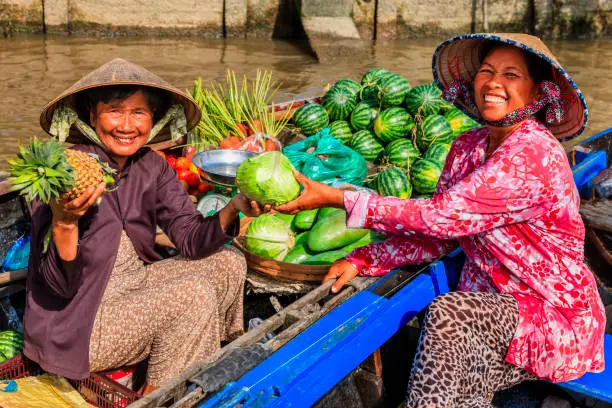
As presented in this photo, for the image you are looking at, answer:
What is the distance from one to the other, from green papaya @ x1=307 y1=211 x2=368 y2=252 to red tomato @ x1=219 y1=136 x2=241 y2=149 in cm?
146

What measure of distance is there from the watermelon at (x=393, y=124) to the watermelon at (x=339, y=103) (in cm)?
44

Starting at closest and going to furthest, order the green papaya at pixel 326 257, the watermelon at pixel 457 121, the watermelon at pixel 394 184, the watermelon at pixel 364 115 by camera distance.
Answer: the green papaya at pixel 326 257
the watermelon at pixel 394 184
the watermelon at pixel 457 121
the watermelon at pixel 364 115

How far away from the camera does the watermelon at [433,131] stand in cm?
453

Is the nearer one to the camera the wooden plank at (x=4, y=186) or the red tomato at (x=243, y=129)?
the wooden plank at (x=4, y=186)

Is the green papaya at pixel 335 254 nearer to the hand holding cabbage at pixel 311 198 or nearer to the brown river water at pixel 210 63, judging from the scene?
the hand holding cabbage at pixel 311 198

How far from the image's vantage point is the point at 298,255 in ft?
10.8

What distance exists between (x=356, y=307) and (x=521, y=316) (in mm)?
611

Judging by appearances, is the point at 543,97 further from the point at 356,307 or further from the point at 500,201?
the point at 356,307

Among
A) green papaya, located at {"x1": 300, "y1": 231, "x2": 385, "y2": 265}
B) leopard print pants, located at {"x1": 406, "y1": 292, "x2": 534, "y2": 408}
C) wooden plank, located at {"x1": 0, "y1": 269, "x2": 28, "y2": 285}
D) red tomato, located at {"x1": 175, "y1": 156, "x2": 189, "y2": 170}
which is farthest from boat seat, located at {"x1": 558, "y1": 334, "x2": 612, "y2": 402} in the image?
red tomato, located at {"x1": 175, "y1": 156, "x2": 189, "y2": 170}

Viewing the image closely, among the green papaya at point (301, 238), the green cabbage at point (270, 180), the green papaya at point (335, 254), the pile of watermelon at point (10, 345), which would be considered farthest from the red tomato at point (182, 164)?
the green cabbage at point (270, 180)

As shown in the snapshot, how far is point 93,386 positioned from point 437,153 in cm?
293

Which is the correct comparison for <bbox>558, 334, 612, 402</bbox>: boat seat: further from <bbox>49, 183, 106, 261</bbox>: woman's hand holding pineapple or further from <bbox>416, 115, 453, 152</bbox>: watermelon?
<bbox>416, 115, 453, 152</bbox>: watermelon

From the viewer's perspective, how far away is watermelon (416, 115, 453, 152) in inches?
178

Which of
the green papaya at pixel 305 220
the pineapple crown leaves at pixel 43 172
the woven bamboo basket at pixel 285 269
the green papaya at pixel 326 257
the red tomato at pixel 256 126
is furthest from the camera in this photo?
the red tomato at pixel 256 126
